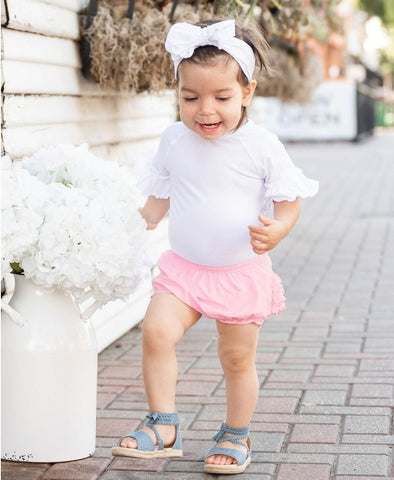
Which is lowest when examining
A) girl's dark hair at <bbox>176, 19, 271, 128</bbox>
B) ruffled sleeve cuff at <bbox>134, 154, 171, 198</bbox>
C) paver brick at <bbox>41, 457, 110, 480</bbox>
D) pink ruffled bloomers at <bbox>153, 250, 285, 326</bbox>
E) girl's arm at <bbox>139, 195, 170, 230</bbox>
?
paver brick at <bbox>41, 457, 110, 480</bbox>

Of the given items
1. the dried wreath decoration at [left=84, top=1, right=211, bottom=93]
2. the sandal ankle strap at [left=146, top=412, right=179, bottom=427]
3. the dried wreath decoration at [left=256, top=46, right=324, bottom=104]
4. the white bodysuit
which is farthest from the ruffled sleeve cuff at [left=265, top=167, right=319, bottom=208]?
the dried wreath decoration at [left=256, top=46, right=324, bottom=104]

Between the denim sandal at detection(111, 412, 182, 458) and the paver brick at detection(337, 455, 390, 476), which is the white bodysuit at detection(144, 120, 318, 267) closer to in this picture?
the denim sandal at detection(111, 412, 182, 458)

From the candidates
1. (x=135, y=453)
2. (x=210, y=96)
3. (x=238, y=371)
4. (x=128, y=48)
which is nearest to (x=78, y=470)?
(x=135, y=453)

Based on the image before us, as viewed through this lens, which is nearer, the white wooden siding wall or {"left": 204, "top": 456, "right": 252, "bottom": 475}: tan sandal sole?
{"left": 204, "top": 456, "right": 252, "bottom": 475}: tan sandal sole

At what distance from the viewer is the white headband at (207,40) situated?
3176 millimetres

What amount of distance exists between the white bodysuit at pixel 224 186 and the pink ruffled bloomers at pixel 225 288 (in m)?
0.03

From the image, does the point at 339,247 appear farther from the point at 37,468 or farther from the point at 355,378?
the point at 37,468

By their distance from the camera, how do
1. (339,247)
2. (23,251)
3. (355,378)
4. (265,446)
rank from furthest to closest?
1. (339,247)
2. (355,378)
3. (265,446)
4. (23,251)

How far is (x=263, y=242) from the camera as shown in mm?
3195

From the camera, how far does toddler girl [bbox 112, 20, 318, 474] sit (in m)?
3.22

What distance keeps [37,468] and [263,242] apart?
3.56ft

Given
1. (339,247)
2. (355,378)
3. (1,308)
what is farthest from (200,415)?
(339,247)

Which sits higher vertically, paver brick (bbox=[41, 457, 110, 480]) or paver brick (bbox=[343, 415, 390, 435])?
paver brick (bbox=[41, 457, 110, 480])

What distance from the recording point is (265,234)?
318 cm
